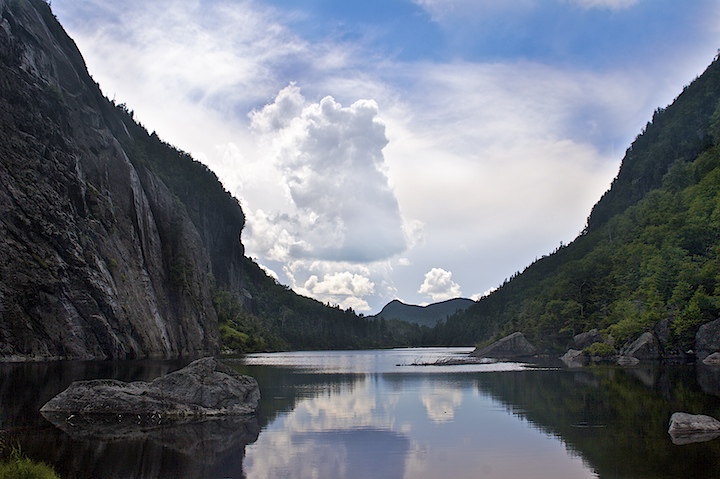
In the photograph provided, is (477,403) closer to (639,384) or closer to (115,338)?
(639,384)

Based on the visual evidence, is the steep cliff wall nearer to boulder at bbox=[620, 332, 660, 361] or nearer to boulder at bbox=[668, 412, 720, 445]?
boulder at bbox=[668, 412, 720, 445]

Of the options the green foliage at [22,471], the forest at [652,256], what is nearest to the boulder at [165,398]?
the green foliage at [22,471]

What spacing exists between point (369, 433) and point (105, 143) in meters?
88.6

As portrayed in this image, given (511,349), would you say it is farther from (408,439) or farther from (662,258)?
(408,439)

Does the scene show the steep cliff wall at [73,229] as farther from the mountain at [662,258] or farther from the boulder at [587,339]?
the mountain at [662,258]

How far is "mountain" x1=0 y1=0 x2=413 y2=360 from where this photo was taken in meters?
64.7

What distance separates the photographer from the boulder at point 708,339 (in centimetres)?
6444

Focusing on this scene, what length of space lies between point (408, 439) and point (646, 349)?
58.5 m

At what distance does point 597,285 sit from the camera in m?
114

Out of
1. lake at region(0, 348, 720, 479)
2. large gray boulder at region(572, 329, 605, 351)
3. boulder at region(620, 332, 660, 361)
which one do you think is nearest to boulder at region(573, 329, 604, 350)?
large gray boulder at region(572, 329, 605, 351)

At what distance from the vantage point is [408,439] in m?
23.3

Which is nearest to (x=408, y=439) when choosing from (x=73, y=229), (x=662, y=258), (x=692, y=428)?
(x=692, y=428)

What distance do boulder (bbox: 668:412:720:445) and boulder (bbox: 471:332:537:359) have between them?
89.2 m

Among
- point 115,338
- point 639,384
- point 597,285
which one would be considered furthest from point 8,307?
point 597,285
